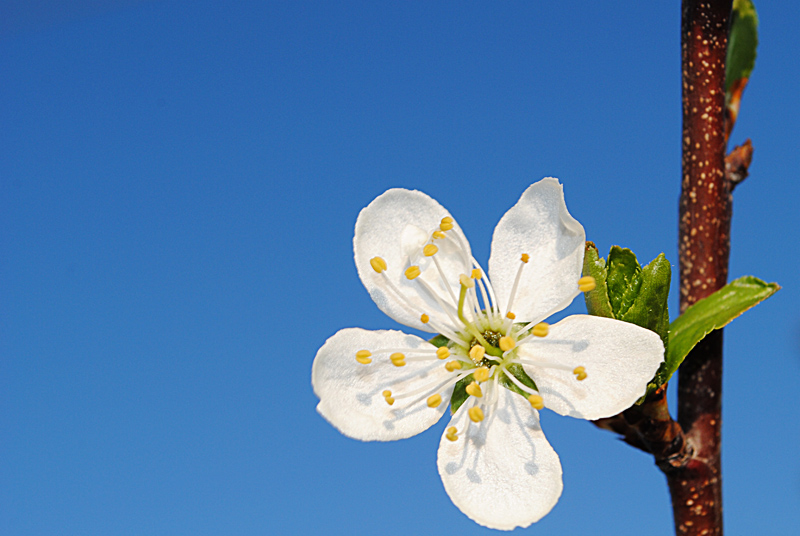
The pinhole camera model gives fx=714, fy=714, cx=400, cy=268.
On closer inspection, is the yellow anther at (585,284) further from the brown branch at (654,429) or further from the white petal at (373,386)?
the white petal at (373,386)

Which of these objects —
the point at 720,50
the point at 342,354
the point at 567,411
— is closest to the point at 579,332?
the point at 567,411

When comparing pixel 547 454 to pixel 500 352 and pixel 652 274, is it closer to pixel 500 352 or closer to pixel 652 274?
pixel 500 352

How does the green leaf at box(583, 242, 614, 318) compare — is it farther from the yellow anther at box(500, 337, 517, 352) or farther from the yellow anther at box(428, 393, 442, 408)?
the yellow anther at box(428, 393, 442, 408)

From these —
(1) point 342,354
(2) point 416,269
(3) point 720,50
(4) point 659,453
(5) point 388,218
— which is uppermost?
(3) point 720,50

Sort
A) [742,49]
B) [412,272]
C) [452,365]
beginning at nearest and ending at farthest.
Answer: [452,365] < [412,272] < [742,49]

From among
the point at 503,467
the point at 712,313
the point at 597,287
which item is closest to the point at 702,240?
the point at 712,313

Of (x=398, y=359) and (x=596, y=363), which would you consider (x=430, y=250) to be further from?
(x=596, y=363)
